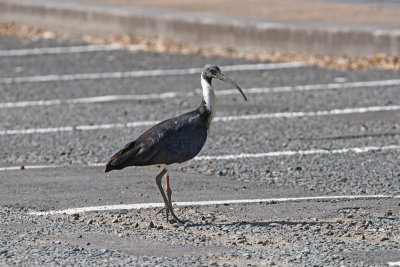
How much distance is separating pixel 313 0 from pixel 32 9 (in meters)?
5.87

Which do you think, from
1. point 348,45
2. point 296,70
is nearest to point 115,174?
point 296,70

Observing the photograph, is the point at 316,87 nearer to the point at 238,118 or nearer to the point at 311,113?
the point at 311,113

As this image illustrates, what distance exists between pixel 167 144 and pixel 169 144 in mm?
15

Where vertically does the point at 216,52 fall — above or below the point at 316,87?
below

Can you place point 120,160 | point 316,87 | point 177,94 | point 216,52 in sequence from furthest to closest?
point 216,52, point 316,87, point 177,94, point 120,160

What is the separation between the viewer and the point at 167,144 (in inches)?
281

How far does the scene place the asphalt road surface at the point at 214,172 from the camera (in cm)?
629

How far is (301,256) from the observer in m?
5.99

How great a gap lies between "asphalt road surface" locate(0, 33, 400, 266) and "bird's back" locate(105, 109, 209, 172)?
44 cm

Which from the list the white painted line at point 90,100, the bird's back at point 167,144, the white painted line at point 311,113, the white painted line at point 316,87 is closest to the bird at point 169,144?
the bird's back at point 167,144

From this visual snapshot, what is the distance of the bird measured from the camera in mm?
7062

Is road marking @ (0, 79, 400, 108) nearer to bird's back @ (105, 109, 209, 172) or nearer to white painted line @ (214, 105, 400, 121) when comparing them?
white painted line @ (214, 105, 400, 121)

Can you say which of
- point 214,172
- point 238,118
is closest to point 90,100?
point 238,118

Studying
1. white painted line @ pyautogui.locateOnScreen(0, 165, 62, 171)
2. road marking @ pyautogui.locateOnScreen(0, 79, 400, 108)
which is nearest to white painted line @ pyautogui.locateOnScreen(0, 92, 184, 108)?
road marking @ pyautogui.locateOnScreen(0, 79, 400, 108)
